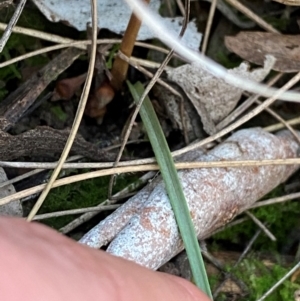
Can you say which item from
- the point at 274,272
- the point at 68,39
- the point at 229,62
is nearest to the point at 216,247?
the point at 274,272

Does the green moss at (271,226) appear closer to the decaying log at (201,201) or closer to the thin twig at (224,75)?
the decaying log at (201,201)

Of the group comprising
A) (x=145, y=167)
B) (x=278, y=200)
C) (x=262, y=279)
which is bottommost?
(x=262, y=279)

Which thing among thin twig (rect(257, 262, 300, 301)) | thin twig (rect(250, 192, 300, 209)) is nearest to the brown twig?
thin twig (rect(250, 192, 300, 209))

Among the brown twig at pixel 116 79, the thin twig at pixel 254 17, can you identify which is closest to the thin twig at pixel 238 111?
the thin twig at pixel 254 17

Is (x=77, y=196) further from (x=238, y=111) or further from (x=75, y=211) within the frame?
(x=238, y=111)

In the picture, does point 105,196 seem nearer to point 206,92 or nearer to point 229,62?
point 206,92

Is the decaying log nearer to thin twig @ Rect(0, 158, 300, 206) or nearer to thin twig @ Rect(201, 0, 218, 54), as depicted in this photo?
thin twig @ Rect(0, 158, 300, 206)

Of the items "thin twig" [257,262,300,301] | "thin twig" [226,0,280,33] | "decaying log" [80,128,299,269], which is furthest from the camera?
"thin twig" [226,0,280,33]

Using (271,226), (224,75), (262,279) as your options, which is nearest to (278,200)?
(271,226)
